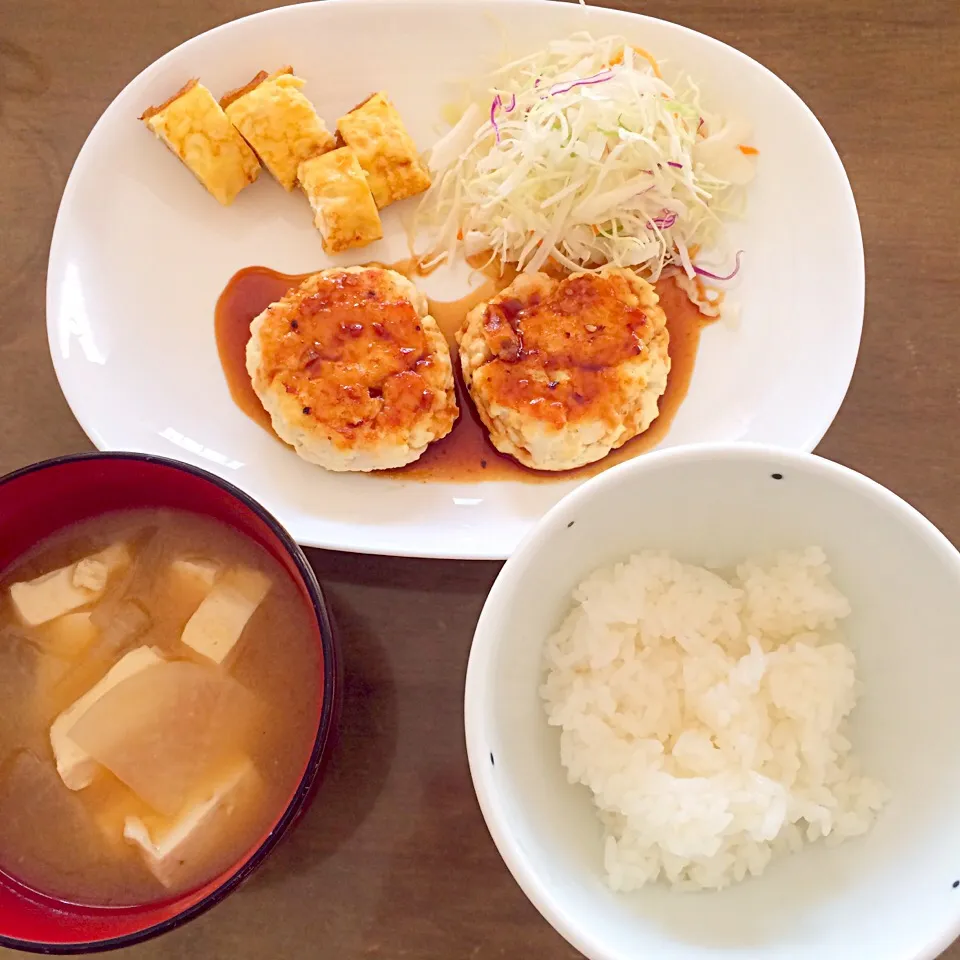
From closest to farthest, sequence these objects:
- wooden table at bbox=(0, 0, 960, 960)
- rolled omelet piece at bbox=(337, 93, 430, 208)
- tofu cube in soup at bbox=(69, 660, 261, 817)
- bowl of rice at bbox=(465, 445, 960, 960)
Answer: bowl of rice at bbox=(465, 445, 960, 960) < tofu cube in soup at bbox=(69, 660, 261, 817) < wooden table at bbox=(0, 0, 960, 960) < rolled omelet piece at bbox=(337, 93, 430, 208)

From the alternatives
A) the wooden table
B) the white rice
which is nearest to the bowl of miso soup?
the wooden table

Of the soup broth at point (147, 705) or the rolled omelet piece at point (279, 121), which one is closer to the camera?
the soup broth at point (147, 705)

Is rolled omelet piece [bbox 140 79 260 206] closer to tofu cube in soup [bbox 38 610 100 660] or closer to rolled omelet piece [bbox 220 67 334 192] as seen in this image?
rolled omelet piece [bbox 220 67 334 192]

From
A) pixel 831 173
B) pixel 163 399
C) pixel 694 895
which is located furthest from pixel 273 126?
pixel 694 895

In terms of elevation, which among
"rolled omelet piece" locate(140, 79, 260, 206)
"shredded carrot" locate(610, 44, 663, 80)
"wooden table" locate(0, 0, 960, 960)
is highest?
"rolled omelet piece" locate(140, 79, 260, 206)

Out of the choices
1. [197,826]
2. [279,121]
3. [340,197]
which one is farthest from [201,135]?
[197,826]

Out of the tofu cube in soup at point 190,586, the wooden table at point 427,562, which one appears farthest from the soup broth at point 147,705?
the wooden table at point 427,562

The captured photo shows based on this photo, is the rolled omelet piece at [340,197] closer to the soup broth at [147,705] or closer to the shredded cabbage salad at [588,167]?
the shredded cabbage salad at [588,167]
